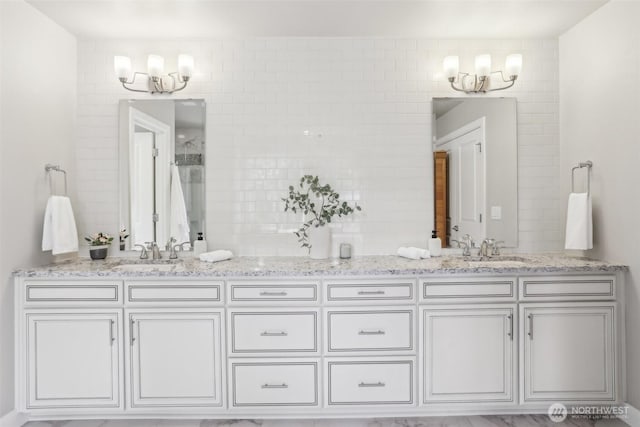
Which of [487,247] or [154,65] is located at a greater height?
[154,65]

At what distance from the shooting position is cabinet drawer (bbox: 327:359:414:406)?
2510 mm

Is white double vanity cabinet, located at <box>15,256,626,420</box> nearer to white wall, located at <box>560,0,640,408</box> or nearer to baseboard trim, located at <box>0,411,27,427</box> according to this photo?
baseboard trim, located at <box>0,411,27,427</box>

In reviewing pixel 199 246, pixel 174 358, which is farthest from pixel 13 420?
pixel 199 246

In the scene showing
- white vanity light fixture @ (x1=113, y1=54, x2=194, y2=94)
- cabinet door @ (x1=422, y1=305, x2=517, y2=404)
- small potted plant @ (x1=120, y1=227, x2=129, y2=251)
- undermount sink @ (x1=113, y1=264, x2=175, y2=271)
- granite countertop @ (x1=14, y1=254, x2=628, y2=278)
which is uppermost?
white vanity light fixture @ (x1=113, y1=54, x2=194, y2=94)

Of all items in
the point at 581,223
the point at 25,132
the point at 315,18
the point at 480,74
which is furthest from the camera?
the point at 480,74

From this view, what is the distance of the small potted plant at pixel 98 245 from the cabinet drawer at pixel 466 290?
232 centimetres

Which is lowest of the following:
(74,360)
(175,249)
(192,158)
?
(74,360)

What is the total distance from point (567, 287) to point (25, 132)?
11.8ft

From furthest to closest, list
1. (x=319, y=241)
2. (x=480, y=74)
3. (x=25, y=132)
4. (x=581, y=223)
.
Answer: (x=480, y=74)
(x=319, y=241)
(x=581, y=223)
(x=25, y=132)

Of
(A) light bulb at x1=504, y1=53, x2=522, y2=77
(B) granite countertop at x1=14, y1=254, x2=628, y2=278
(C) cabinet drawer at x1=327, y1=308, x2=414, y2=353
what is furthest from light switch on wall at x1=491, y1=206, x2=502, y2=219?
(C) cabinet drawer at x1=327, y1=308, x2=414, y2=353

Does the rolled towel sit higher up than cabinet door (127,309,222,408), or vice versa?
the rolled towel

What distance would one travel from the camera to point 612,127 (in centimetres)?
263

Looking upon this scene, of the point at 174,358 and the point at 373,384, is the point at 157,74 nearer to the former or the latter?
the point at 174,358

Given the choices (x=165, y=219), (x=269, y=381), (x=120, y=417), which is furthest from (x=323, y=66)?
(x=120, y=417)
